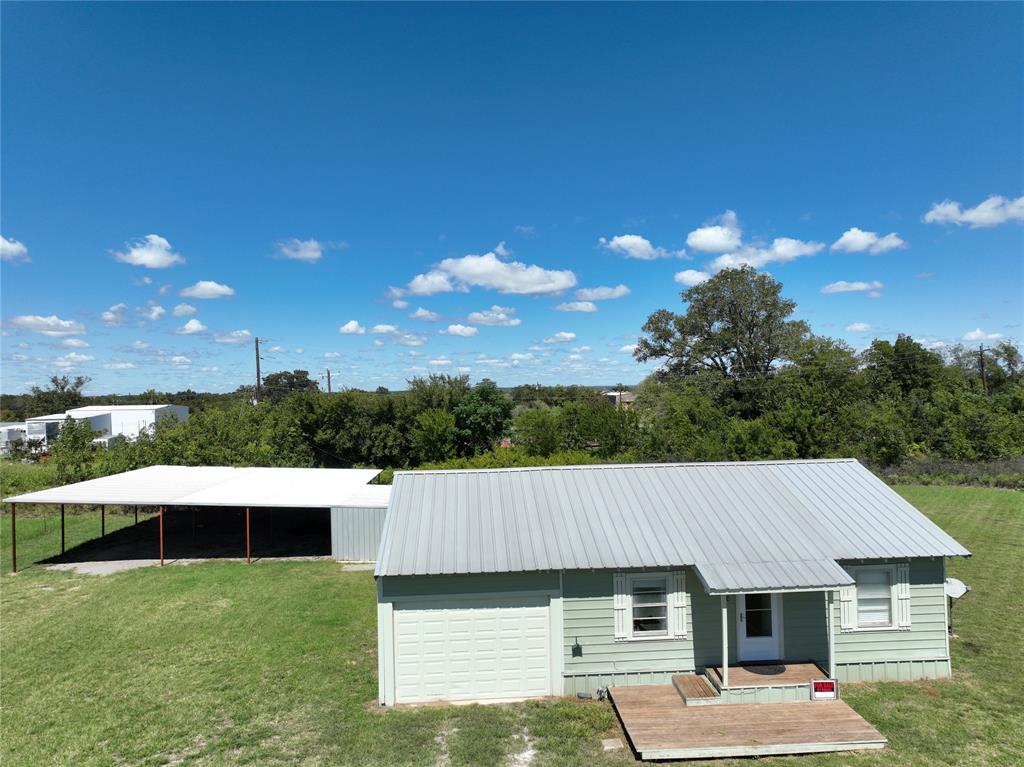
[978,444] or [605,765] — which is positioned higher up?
[978,444]

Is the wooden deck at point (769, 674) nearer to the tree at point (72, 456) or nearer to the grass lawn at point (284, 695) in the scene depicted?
the grass lawn at point (284, 695)

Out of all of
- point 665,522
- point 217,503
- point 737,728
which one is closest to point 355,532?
point 217,503

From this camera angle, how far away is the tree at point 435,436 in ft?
111

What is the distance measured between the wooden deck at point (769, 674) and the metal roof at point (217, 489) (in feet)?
43.9

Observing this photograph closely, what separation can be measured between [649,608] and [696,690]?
138 cm

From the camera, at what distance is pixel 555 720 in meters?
8.62

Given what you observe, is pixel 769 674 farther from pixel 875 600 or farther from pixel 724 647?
pixel 875 600

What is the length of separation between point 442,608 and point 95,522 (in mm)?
24170

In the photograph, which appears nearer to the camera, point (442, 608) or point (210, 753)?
point (210, 753)

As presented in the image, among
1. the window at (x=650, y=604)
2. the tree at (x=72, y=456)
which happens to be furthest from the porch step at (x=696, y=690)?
the tree at (x=72, y=456)

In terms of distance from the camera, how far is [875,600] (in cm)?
976

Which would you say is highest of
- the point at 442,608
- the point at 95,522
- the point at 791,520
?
the point at 791,520

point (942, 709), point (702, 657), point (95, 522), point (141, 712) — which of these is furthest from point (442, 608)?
point (95, 522)

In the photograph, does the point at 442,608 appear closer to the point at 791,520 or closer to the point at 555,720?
the point at 555,720
